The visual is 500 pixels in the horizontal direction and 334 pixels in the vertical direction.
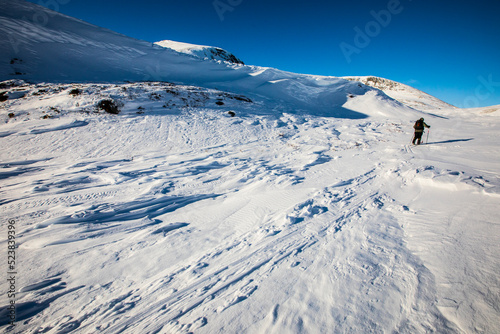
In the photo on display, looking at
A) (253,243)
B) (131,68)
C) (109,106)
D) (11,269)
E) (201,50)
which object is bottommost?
(11,269)

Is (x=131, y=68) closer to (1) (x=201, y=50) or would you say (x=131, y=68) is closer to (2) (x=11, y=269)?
(2) (x=11, y=269)

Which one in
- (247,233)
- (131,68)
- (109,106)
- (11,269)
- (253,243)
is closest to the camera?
(11,269)

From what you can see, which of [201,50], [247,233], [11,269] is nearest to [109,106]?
[11,269]

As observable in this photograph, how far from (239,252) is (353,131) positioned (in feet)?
30.5

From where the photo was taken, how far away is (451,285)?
1868mm

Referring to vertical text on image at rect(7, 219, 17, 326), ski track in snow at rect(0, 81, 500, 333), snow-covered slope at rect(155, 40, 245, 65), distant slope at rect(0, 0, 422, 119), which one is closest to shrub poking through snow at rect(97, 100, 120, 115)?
ski track in snow at rect(0, 81, 500, 333)

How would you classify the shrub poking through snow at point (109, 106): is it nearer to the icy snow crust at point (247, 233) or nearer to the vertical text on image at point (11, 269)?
the icy snow crust at point (247, 233)

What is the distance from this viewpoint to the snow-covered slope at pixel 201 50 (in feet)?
124

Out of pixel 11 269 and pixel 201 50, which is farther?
pixel 201 50

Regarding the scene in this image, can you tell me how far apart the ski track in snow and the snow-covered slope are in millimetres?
38712

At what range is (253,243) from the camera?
2686 mm

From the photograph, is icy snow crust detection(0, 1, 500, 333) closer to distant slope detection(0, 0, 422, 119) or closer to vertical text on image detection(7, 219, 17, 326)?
vertical text on image detection(7, 219, 17, 326)

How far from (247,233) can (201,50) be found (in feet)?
148

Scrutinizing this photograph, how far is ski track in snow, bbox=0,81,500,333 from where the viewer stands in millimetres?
1773
